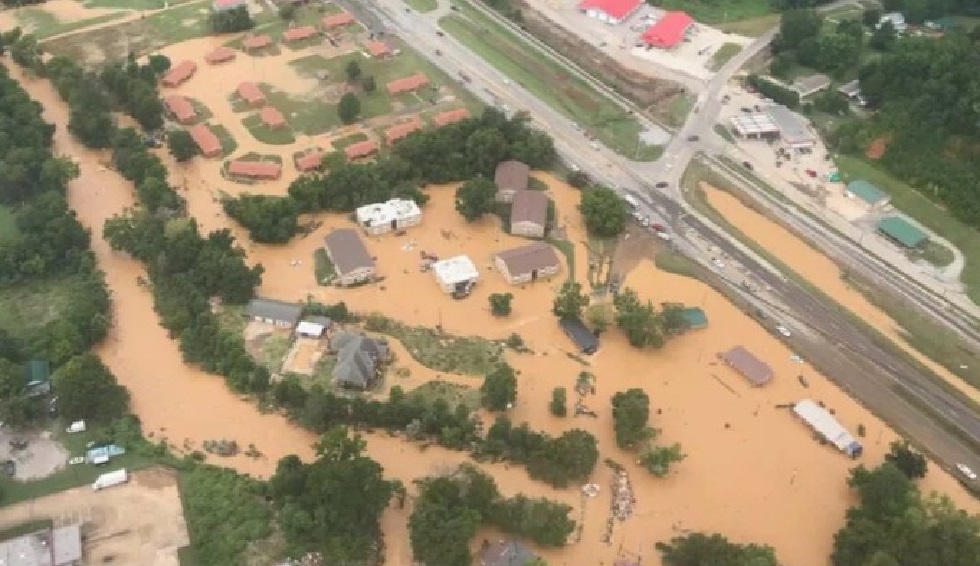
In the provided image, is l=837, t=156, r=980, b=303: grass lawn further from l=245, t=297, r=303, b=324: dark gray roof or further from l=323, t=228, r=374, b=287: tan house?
l=245, t=297, r=303, b=324: dark gray roof

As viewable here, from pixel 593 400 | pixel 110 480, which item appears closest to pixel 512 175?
pixel 593 400

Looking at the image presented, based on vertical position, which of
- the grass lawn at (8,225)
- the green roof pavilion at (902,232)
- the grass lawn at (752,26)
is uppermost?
the grass lawn at (752,26)

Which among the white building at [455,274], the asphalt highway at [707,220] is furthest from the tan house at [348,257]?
the asphalt highway at [707,220]

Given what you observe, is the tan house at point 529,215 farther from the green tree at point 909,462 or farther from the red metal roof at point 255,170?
the green tree at point 909,462

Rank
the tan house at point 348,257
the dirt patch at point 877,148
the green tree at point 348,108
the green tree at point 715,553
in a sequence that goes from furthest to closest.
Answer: the green tree at point 348,108
the dirt patch at point 877,148
the tan house at point 348,257
the green tree at point 715,553

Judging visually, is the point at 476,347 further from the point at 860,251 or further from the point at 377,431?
the point at 860,251

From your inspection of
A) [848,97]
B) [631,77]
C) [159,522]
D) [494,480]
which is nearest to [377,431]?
[494,480]

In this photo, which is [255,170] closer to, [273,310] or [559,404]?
[273,310]
